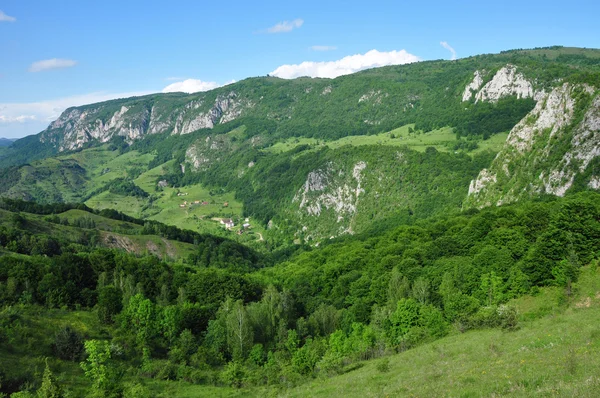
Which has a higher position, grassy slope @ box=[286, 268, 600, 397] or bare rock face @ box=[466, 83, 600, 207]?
bare rock face @ box=[466, 83, 600, 207]

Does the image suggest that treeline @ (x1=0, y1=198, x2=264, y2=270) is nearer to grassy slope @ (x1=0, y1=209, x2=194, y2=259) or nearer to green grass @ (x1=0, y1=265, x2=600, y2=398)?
grassy slope @ (x1=0, y1=209, x2=194, y2=259)

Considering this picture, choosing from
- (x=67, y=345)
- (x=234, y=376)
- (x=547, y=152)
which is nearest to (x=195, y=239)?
(x=67, y=345)

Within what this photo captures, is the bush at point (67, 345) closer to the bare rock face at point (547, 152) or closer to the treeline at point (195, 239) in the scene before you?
the treeline at point (195, 239)

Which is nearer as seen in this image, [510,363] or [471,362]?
[510,363]

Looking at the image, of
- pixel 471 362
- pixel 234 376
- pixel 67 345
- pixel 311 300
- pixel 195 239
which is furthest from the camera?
pixel 195 239

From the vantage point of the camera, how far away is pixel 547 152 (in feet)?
443

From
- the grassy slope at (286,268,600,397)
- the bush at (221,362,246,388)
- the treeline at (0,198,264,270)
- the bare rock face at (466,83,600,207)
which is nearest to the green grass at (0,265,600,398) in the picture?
the grassy slope at (286,268,600,397)

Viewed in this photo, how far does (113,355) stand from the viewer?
2013 inches

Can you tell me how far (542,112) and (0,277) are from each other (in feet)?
521

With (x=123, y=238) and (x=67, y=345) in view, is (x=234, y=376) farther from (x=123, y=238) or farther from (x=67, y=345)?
(x=123, y=238)

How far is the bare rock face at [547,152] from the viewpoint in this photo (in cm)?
11938

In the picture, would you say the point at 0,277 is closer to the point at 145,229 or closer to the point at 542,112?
the point at 145,229

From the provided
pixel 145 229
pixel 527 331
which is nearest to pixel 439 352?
pixel 527 331

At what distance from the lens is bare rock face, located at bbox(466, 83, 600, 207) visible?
11938 cm
